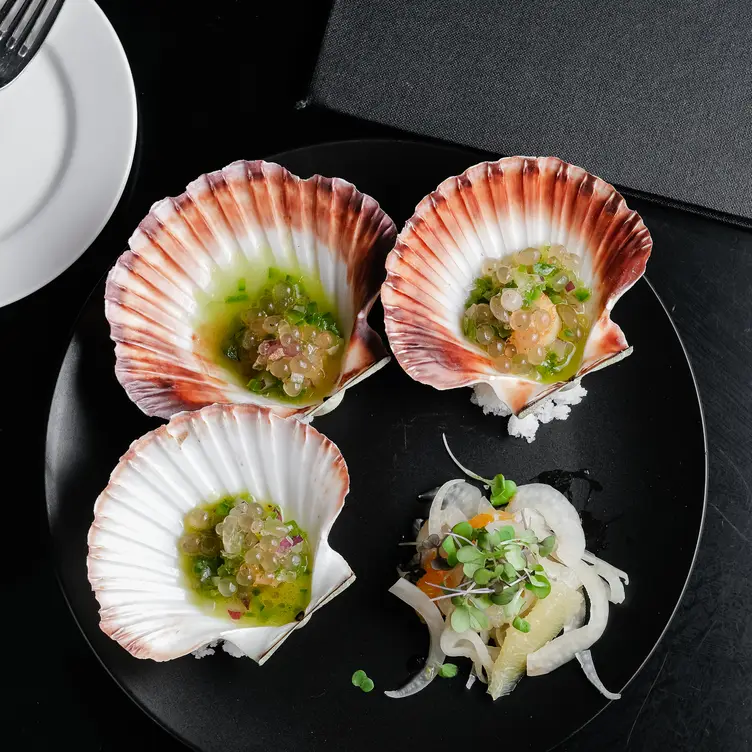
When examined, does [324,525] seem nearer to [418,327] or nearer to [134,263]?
[418,327]

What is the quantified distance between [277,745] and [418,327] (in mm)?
812

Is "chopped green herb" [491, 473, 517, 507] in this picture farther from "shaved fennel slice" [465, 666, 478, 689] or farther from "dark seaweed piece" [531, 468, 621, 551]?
"shaved fennel slice" [465, 666, 478, 689]

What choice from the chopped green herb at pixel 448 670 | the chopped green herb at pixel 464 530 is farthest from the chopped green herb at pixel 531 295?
the chopped green herb at pixel 448 670

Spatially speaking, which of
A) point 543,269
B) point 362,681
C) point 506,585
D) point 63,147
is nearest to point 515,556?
point 506,585

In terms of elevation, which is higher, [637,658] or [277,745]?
[637,658]

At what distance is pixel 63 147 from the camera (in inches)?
64.5

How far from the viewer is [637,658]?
1536 millimetres

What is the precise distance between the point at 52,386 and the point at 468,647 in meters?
0.97

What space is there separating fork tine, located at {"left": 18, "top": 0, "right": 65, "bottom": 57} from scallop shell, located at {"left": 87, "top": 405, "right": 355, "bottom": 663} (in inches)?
30.3

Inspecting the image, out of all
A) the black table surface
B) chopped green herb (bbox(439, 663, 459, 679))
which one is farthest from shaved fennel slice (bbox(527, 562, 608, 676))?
the black table surface

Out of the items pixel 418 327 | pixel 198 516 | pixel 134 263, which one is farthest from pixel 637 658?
pixel 134 263

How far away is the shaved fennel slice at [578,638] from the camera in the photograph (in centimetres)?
151

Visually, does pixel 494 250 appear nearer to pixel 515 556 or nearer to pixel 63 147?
pixel 515 556

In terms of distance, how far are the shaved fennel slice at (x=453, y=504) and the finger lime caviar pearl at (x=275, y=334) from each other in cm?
29
